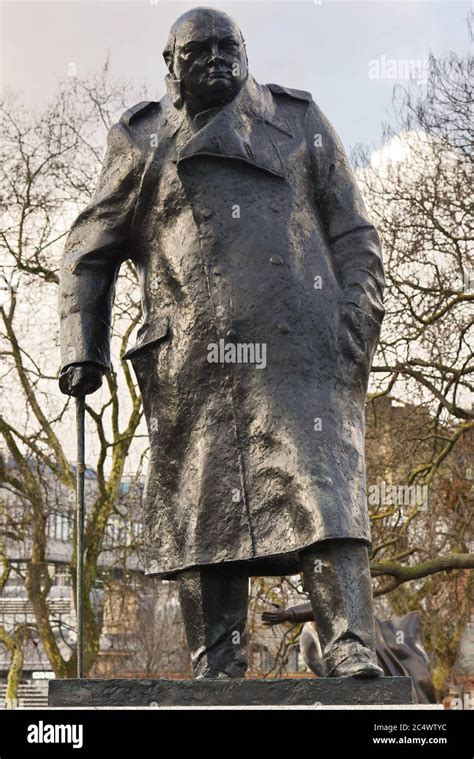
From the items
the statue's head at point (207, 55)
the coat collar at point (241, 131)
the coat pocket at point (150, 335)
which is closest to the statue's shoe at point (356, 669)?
the coat pocket at point (150, 335)

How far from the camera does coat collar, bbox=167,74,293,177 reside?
5.69 m

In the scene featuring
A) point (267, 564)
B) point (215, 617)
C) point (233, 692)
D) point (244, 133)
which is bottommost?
point (233, 692)

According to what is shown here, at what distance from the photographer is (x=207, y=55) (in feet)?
18.7

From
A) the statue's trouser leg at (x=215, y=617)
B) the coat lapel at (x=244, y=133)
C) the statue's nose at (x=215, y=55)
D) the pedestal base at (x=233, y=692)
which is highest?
the statue's nose at (x=215, y=55)

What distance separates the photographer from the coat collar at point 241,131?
5.69m

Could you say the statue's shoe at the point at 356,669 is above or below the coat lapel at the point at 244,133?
below

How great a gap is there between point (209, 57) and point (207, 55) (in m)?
0.01

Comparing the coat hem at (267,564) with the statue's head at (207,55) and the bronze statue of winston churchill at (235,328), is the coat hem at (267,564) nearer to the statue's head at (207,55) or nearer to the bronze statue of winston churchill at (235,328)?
the bronze statue of winston churchill at (235,328)

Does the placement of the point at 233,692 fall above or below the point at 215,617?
below

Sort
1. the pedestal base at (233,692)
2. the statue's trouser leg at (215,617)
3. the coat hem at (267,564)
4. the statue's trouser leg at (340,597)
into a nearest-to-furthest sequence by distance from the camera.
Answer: the pedestal base at (233,692), the statue's trouser leg at (340,597), the coat hem at (267,564), the statue's trouser leg at (215,617)

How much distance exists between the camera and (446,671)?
2584cm

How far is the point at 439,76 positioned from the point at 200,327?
15.1 metres

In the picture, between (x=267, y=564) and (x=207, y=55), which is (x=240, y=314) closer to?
(x=267, y=564)

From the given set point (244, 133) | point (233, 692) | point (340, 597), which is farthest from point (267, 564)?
point (244, 133)
